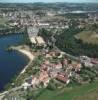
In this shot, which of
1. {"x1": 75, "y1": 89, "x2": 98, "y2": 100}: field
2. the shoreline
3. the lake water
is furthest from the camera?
the shoreline

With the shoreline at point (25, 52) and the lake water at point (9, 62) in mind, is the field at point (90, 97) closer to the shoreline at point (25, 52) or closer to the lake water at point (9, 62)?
the lake water at point (9, 62)

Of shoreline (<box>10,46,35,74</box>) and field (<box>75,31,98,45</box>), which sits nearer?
shoreline (<box>10,46,35,74</box>)

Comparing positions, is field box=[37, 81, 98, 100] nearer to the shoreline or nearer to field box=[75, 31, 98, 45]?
the shoreline

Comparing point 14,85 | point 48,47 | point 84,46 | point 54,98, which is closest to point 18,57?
point 48,47

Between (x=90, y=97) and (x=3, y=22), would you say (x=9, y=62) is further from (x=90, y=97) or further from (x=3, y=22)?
(x=3, y=22)

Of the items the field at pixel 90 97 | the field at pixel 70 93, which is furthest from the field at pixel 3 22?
the field at pixel 90 97

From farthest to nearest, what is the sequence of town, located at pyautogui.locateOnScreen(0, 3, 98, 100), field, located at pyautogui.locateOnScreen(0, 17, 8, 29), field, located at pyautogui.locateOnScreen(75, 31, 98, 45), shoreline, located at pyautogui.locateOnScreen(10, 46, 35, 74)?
1. field, located at pyautogui.locateOnScreen(0, 17, 8, 29)
2. field, located at pyautogui.locateOnScreen(75, 31, 98, 45)
3. shoreline, located at pyautogui.locateOnScreen(10, 46, 35, 74)
4. town, located at pyautogui.locateOnScreen(0, 3, 98, 100)

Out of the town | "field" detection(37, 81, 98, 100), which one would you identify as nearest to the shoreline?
the town
